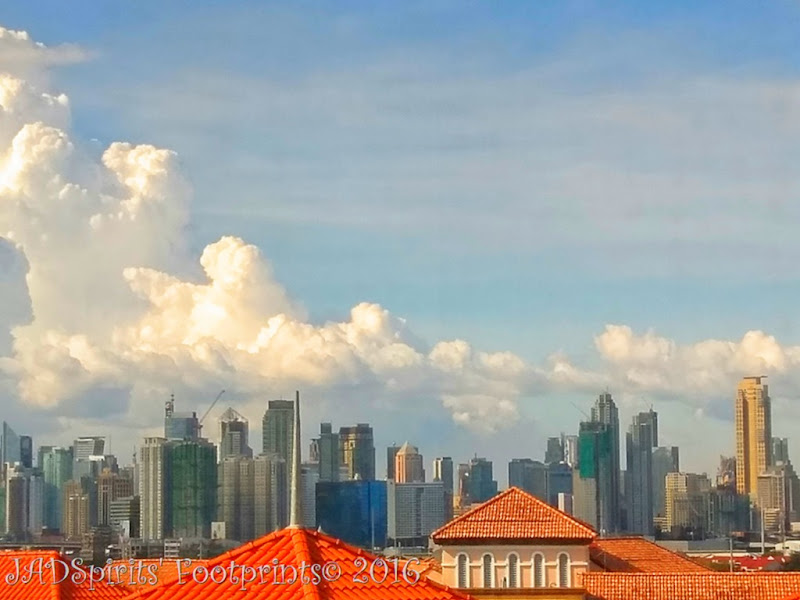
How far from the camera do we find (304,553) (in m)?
18.4

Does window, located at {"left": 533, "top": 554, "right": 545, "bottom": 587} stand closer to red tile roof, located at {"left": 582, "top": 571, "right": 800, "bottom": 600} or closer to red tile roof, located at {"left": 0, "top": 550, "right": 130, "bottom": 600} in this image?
red tile roof, located at {"left": 582, "top": 571, "right": 800, "bottom": 600}

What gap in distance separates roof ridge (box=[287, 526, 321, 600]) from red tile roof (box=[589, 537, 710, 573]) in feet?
84.7

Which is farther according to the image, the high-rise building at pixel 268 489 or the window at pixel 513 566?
the high-rise building at pixel 268 489

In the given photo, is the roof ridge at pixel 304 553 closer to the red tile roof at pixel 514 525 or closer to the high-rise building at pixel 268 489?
the red tile roof at pixel 514 525

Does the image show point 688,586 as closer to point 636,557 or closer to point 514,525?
point 514,525

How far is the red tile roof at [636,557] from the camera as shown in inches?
1767

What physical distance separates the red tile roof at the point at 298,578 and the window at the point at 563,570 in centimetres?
2151

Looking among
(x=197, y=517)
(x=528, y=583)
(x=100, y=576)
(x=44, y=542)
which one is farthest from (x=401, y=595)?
(x=197, y=517)

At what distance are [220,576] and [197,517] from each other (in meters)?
182

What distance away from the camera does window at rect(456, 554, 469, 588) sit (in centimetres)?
3991

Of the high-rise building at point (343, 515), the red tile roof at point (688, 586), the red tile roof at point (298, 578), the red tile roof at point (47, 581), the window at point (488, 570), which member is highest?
the red tile roof at point (298, 578)

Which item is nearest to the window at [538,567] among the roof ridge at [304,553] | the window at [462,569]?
the window at [462,569]

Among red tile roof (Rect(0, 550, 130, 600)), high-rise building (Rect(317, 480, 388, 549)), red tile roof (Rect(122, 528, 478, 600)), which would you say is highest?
red tile roof (Rect(122, 528, 478, 600))

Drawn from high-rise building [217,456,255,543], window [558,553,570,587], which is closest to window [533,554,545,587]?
window [558,553,570,587]
